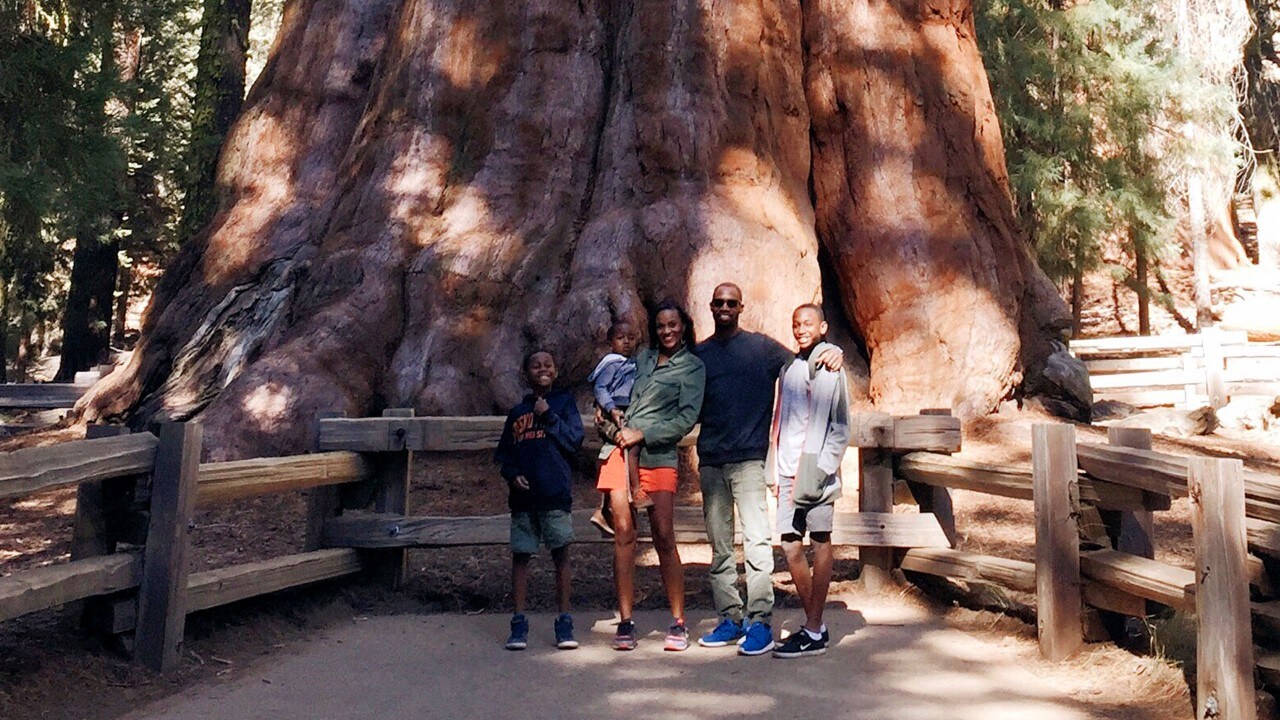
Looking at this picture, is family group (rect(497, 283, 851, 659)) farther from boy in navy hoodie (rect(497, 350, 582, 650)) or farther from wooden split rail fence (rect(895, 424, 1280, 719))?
wooden split rail fence (rect(895, 424, 1280, 719))

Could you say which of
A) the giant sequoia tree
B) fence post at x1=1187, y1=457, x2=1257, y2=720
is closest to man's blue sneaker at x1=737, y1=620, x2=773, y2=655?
fence post at x1=1187, y1=457, x2=1257, y2=720

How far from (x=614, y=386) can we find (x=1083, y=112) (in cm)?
1630

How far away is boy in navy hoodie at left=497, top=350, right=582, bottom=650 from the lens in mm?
7238

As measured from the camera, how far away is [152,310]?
13688 mm

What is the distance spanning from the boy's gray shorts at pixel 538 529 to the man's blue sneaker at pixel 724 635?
3.31 ft

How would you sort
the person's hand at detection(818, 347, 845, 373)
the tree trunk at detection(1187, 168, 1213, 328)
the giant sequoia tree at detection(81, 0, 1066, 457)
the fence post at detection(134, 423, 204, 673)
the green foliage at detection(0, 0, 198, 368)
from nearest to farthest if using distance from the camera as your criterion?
1. the fence post at detection(134, 423, 204, 673)
2. the person's hand at detection(818, 347, 845, 373)
3. the green foliage at detection(0, 0, 198, 368)
4. the giant sequoia tree at detection(81, 0, 1066, 457)
5. the tree trunk at detection(1187, 168, 1213, 328)

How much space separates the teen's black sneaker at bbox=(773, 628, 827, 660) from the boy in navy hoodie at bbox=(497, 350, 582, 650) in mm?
1242

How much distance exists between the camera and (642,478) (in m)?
7.14

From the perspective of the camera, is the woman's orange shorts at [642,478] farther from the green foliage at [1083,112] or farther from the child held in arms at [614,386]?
the green foliage at [1083,112]

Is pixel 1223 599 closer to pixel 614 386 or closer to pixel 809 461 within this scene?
pixel 809 461

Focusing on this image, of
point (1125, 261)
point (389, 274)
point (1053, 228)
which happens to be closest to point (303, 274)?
point (389, 274)

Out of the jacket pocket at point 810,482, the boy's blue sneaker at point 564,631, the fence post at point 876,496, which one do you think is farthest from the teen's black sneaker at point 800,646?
the fence post at point 876,496

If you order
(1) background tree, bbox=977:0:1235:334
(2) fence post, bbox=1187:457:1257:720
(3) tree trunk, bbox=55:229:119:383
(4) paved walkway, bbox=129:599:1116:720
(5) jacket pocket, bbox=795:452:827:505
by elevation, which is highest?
(1) background tree, bbox=977:0:1235:334

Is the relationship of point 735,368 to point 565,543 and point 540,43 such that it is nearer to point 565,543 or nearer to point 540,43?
point 565,543
